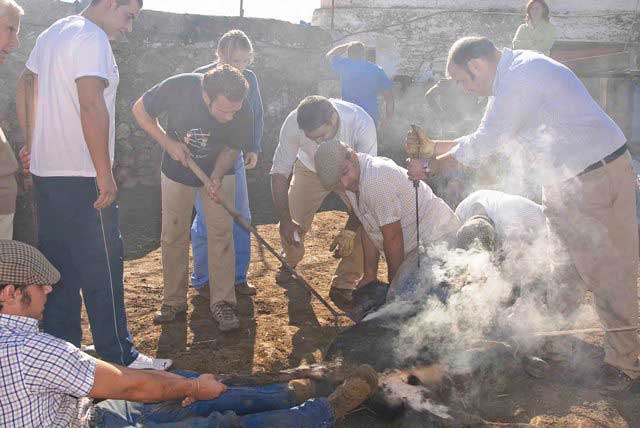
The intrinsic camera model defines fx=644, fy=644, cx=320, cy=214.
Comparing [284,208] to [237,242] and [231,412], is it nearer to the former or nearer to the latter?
[237,242]

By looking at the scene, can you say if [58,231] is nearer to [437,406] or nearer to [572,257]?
[437,406]

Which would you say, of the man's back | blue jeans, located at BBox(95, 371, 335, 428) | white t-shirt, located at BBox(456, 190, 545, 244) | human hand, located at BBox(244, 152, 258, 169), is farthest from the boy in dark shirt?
the man's back

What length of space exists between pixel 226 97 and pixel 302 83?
6744 mm

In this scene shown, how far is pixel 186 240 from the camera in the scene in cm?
493

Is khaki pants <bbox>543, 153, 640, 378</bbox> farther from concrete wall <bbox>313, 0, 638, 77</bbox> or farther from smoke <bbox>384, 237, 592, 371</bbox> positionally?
concrete wall <bbox>313, 0, 638, 77</bbox>

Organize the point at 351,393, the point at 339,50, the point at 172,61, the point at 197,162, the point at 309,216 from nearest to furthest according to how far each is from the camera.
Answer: the point at 351,393 → the point at 197,162 → the point at 309,216 → the point at 339,50 → the point at 172,61

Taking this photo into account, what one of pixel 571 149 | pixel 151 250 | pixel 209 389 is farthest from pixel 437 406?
pixel 151 250

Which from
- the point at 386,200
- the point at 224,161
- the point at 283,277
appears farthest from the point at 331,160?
the point at 283,277

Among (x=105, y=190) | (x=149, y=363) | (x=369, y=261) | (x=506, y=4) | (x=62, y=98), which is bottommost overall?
(x=149, y=363)

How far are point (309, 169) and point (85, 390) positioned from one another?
145 inches

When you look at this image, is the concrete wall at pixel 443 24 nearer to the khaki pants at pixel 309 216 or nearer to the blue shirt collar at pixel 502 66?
the khaki pants at pixel 309 216

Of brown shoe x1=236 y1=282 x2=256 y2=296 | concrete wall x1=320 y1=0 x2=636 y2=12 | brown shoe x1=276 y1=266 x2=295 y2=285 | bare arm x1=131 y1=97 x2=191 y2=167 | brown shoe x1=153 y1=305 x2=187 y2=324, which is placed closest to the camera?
bare arm x1=131 y1=97 x2=191 y2=167

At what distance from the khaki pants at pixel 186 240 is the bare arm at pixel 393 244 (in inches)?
47.7

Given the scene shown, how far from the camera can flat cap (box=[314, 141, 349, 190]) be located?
14.3 ft
